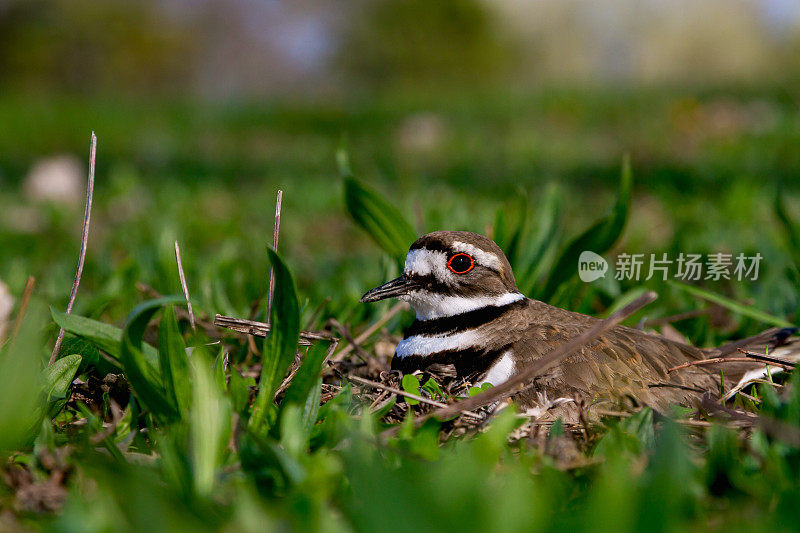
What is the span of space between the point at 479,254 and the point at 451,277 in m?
0.12

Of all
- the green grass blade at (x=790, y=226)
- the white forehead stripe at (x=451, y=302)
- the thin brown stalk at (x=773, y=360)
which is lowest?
the thin brown stalk at (x=773, y=360)

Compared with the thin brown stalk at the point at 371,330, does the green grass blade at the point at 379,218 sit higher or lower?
higher

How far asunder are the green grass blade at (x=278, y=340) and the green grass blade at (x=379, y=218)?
104cm

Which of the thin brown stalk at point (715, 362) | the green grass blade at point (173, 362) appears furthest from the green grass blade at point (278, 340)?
the thin brown stalk at point (715, 362)

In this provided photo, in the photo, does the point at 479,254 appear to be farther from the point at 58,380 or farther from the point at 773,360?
the point at 58,380

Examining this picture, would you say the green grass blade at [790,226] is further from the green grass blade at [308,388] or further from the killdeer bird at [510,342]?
the green grass blade at [308,388]

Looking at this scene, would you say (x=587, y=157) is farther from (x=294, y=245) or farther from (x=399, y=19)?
(x=399, y=19)

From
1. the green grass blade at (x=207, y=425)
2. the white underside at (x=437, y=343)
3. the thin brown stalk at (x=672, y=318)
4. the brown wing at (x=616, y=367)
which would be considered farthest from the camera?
the thin brown stalk at (x=672, y=318)

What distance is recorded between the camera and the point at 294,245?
528cm

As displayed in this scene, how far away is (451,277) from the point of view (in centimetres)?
257

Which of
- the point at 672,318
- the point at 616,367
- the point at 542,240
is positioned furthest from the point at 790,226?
the point at 616,367

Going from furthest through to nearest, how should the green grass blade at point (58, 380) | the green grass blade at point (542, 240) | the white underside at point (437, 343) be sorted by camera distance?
the green grass blade at point (542, 240)
the white underside at point (437, 343)
the green grass blade at point (58, 380)

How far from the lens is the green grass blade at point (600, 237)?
298 cm

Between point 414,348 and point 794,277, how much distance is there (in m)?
1.78
